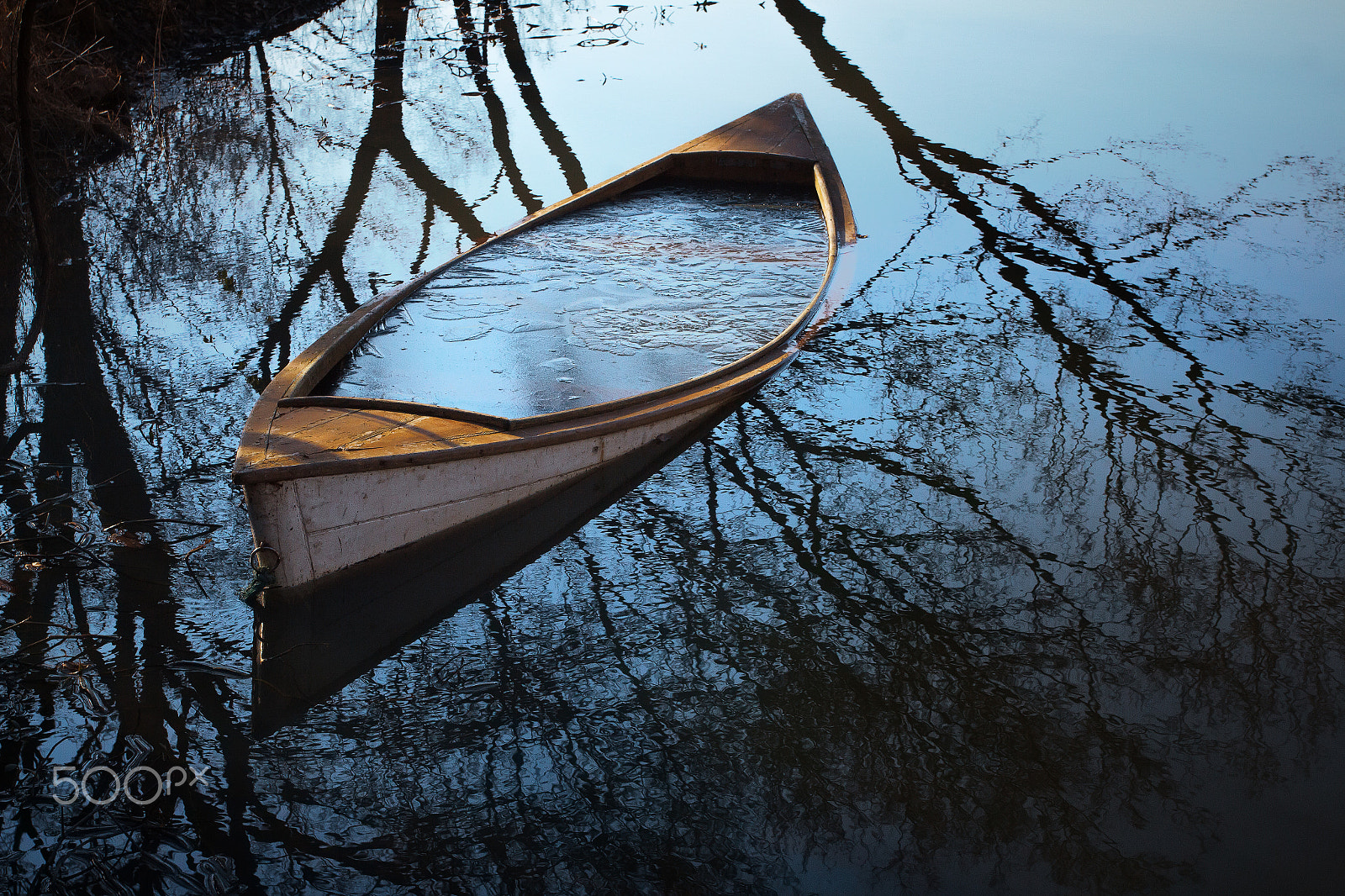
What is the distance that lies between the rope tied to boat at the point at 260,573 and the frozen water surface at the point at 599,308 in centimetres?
109

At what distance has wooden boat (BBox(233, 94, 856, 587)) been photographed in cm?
379

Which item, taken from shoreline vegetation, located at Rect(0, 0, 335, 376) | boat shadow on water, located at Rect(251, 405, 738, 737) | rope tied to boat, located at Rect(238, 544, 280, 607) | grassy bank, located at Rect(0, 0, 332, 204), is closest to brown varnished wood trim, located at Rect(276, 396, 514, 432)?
boat shadow on water, located at Rect(251, 405, 738, 737)

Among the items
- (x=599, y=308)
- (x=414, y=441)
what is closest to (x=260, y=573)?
(x=414, y=441)

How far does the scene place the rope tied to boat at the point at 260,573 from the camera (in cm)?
379

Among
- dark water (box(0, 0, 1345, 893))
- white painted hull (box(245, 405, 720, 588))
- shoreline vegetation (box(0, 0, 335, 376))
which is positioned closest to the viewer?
dark water (box(0, 0, 1345, 893))

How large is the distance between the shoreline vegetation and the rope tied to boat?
3.87 feet

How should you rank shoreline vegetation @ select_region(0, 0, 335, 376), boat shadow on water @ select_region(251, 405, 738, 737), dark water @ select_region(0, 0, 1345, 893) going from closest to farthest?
dark water @ select_region(0, 0, 1345, 893)
boat shadow on water @ select_region(251, 405, 738, 737)
shoreline vegetation @ select_region(0, 0, 335, 376)

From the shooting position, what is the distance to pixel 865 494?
4.82 meters

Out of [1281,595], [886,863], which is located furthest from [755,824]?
[1281,595]

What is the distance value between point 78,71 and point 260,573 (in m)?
7.82

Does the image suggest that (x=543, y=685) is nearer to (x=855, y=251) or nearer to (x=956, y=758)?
(x=956, y=758)

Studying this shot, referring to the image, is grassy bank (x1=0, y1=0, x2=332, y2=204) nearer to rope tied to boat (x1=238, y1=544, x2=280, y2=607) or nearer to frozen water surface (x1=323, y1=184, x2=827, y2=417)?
frozen water surface (x1=323, y1=184, x2=827, y2=417)

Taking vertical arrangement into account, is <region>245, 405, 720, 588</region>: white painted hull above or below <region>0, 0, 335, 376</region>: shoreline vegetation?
below

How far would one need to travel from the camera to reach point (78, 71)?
9.30 metres
